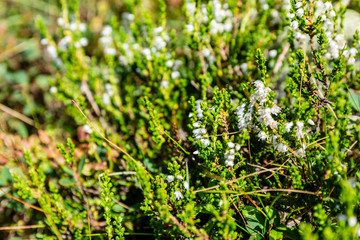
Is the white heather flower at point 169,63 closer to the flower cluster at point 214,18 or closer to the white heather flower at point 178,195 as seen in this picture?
the flower cluster at point 214,18

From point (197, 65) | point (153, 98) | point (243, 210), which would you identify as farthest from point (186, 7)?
point (243, 210)

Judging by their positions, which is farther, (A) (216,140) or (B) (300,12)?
(A) (216,140)

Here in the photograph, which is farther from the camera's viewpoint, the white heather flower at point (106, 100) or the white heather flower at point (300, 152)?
the white heather flower at point (106, 100)

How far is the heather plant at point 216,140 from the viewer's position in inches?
65.1

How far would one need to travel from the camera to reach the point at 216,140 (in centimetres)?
189

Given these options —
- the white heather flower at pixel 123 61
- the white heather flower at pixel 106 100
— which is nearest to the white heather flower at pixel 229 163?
the white heather flower at pixel 106 100

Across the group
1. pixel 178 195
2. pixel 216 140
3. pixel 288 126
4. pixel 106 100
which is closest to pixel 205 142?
pixel 216 140

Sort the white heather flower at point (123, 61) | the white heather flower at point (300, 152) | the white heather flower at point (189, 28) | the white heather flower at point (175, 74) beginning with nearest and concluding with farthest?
1. the white heather flower at point (300, 152)
2. the white heather flower at point (189, 28)
3. the white heather flower at point (175, 74)
4. the white heather flower at point (123, 61)

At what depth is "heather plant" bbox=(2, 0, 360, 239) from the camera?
1.65 meters

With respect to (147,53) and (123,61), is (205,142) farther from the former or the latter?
(123,61)

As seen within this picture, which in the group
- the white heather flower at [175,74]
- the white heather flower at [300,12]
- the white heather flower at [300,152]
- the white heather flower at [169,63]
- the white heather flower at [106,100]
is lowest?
the white heather flower at [300,152]

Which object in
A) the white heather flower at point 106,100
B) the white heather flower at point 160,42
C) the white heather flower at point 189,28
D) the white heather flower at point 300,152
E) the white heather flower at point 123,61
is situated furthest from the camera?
the white heather flower at point 123,61

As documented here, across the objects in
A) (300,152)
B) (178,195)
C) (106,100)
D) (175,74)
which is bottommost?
(178,195)

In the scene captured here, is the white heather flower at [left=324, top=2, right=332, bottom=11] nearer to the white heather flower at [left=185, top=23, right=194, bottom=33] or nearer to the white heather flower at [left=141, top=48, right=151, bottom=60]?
the white heather flower at [left=185, top=23, right=194, bottom=33]
